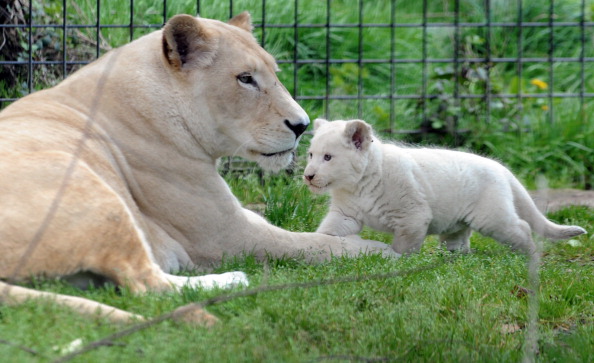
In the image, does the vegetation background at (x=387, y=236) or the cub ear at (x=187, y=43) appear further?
the cub ear at (x=187, y=43)

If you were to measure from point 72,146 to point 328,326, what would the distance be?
1.39 metres

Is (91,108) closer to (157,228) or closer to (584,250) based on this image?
(157,228)

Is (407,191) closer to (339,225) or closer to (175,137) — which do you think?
(339,225)

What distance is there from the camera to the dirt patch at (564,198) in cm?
634

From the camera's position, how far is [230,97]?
4445mm

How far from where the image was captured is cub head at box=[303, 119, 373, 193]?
4.88 m

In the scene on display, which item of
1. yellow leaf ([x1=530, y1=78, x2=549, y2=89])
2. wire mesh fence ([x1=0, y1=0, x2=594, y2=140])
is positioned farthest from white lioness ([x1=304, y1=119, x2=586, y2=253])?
yellow leaf ([x1=530, y1=78, x2=549, y2=89])

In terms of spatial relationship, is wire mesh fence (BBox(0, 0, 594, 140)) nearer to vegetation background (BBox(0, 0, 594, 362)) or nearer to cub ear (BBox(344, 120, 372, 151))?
vegetation background (BBox(0, 0, 594, 362))

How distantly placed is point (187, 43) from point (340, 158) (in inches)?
40.6

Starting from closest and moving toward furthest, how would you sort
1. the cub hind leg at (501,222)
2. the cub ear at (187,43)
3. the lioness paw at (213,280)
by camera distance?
the lioness paw at (213,280) → the cub ear at (187,43) → the cub hind leg at (501,222)

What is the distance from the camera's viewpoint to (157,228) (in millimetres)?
4211

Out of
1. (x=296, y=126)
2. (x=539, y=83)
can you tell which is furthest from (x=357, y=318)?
(x=539, y=83)

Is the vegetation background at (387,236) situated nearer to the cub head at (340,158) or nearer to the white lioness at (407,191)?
the white lioness at (407,191)

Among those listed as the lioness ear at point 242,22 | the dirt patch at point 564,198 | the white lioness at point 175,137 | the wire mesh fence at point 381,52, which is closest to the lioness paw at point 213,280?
the white lioness at point 175,137
